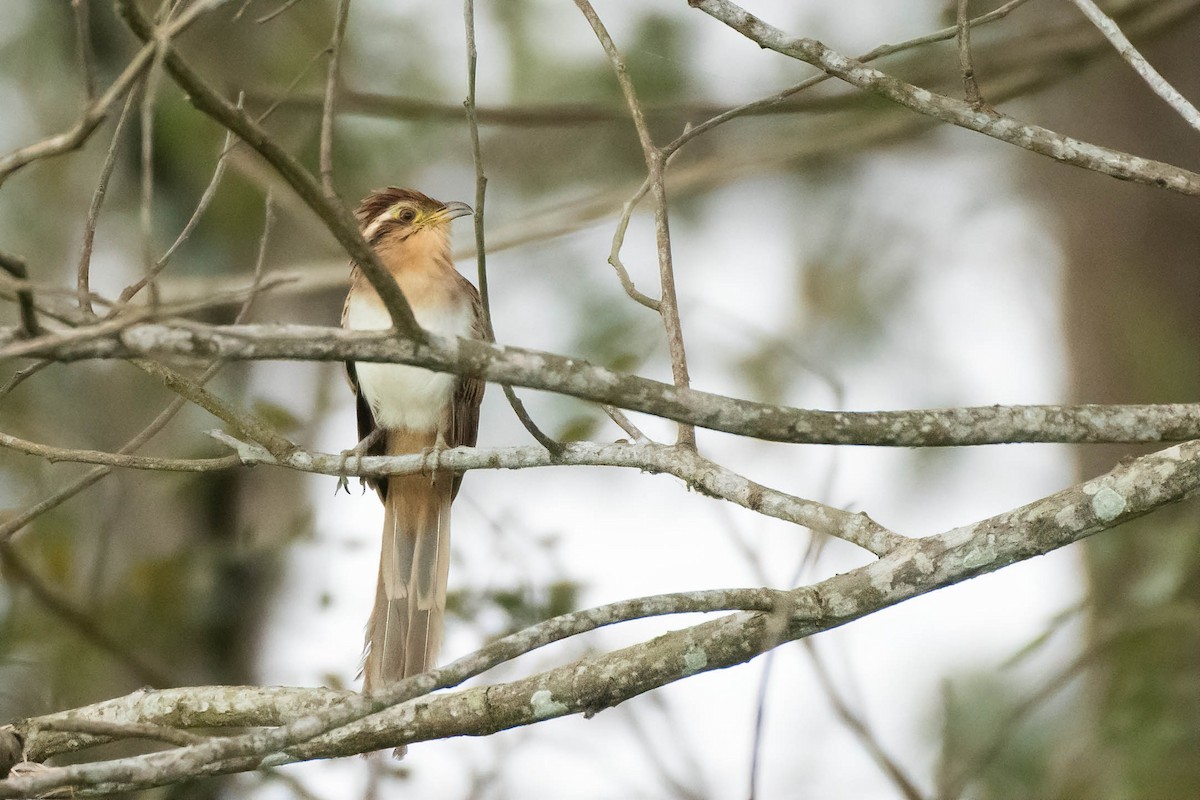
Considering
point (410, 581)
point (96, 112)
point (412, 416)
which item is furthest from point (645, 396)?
point (412, 416)

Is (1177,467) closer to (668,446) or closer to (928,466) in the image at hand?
(668,446)

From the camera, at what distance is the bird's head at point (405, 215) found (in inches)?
209

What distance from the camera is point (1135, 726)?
4840 millimetres

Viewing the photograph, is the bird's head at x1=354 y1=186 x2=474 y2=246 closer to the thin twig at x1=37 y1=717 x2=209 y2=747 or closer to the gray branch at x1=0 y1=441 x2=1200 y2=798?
the gray branch at x1=0 y1=441 x2=1200 y2=798

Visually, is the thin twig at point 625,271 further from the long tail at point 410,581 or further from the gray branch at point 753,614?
the long tail at point 410,581

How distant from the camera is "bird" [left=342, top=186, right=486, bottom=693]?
4.54m

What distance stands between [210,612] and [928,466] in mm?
5079

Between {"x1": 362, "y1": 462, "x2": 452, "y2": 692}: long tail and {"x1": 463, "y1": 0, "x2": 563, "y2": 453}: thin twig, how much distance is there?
1.86 m

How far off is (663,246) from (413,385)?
2087mm

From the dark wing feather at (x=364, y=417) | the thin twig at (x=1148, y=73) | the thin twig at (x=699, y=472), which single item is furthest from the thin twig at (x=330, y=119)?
the dark wing feather at (x=364, y=417)

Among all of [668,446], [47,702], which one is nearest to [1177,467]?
[668,446]

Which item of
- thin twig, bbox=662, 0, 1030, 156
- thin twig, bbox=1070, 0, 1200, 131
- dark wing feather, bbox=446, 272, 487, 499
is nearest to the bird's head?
dark wing feather, bbox=446, 272, 487, 499

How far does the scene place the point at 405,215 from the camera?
17.5 feet

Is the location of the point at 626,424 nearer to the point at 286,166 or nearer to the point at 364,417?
the point at 286,166
